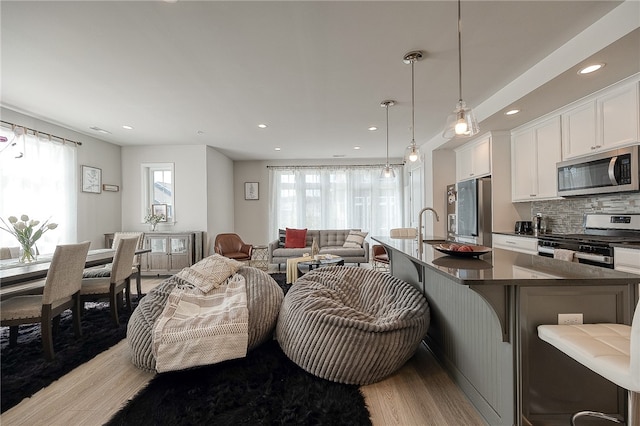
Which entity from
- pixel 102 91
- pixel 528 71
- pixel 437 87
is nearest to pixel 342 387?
pixel 437 87

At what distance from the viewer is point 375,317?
199cm

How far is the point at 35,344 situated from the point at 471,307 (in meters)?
3.47

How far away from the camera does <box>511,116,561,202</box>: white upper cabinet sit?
311 centimetres

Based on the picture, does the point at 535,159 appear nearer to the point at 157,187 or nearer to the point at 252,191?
the point at 252,191

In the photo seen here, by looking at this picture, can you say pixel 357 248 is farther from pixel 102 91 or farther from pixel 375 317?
pixel 102 91

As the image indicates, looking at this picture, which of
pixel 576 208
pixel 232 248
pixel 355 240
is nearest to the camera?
pixel 576 208

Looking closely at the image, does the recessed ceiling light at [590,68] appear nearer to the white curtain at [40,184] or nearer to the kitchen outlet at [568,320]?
the kitchen outlet at [568,320]

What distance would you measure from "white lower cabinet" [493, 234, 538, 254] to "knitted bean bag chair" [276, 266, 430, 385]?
6.71 ft

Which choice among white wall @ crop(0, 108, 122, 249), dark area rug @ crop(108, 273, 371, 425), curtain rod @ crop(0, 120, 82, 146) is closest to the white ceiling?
curtain rod @ crop(0, 120, 82, 146)

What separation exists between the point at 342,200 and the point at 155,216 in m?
4.07

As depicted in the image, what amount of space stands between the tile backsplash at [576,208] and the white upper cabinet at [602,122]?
1.81 feet

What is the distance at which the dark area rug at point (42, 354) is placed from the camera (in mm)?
1752

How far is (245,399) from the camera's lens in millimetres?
1598

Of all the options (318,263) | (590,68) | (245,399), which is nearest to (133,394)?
(245,399)
